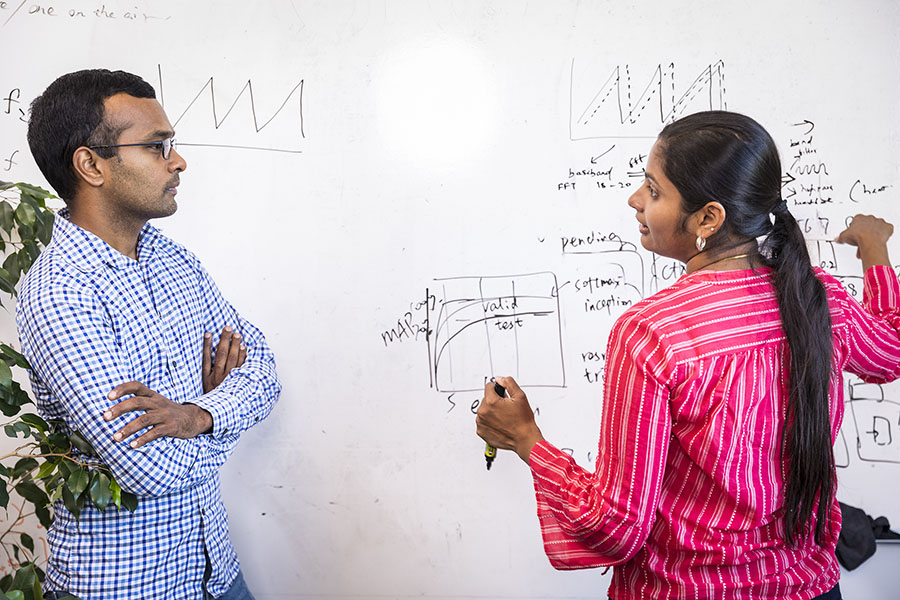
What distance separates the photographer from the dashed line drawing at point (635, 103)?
6.38ft

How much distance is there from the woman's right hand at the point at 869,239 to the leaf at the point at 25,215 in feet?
5.50

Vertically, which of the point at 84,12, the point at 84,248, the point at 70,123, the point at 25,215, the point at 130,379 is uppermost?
the point at 84,12

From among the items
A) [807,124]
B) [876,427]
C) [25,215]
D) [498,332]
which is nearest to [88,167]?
[25,215]

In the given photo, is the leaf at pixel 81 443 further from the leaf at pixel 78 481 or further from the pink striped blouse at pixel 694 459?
the pink striped blouse at pixel 694 459

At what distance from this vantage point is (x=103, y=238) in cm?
142

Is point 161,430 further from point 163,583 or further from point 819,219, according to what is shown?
point 819,219

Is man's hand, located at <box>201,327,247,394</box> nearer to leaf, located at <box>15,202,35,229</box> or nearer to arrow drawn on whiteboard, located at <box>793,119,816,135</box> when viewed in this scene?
leaf, located at <box>15,202,35,229</box>

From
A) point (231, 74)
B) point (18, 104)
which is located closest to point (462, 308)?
point (231, 74)

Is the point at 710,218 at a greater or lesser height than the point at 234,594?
greater

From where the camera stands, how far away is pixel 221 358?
1543mm

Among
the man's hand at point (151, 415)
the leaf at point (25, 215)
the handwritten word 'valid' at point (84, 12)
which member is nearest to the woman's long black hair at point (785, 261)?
the man's hand at point (151, 415)

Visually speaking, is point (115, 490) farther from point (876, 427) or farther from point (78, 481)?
point (876, 427)

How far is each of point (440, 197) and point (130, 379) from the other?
3.23ft

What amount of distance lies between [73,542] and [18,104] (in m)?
1.29
